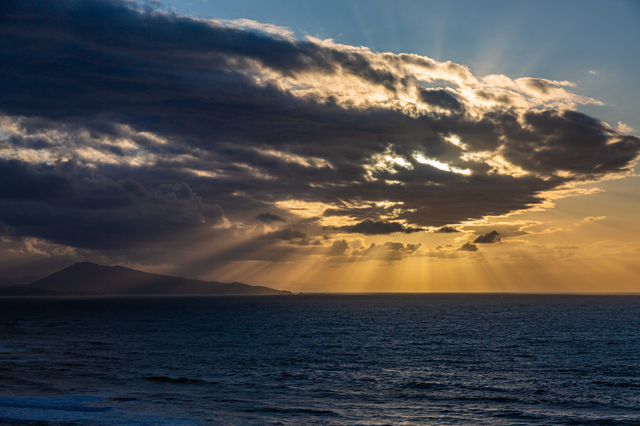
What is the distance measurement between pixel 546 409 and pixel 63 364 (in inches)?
2289

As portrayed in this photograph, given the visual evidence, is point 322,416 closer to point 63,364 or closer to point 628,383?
point 628,383

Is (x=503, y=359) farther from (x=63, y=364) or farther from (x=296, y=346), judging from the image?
(x=63, y=364)

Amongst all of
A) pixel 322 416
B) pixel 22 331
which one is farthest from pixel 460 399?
pixel 22 331

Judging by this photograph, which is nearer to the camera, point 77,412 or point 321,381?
point 77,412

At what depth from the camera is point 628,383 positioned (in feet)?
161

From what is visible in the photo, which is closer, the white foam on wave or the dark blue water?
the white foam on wave

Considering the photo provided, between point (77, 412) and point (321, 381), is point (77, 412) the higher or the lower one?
the higher one

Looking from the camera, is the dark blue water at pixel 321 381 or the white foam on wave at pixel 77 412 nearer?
the white foam on wave at pixel 77 412

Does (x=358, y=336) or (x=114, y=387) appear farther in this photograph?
(x=358, y=336)

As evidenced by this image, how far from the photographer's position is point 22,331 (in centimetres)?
10712

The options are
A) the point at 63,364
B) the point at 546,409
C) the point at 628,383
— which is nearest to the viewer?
the point at 546,409

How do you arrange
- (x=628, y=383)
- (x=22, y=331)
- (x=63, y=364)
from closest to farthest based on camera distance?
(x=628, y=383) < (x=63, y=364) < (x=22, y=331)

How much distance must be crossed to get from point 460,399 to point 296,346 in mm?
41308

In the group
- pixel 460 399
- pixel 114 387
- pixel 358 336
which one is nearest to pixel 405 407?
pixel 460 399
